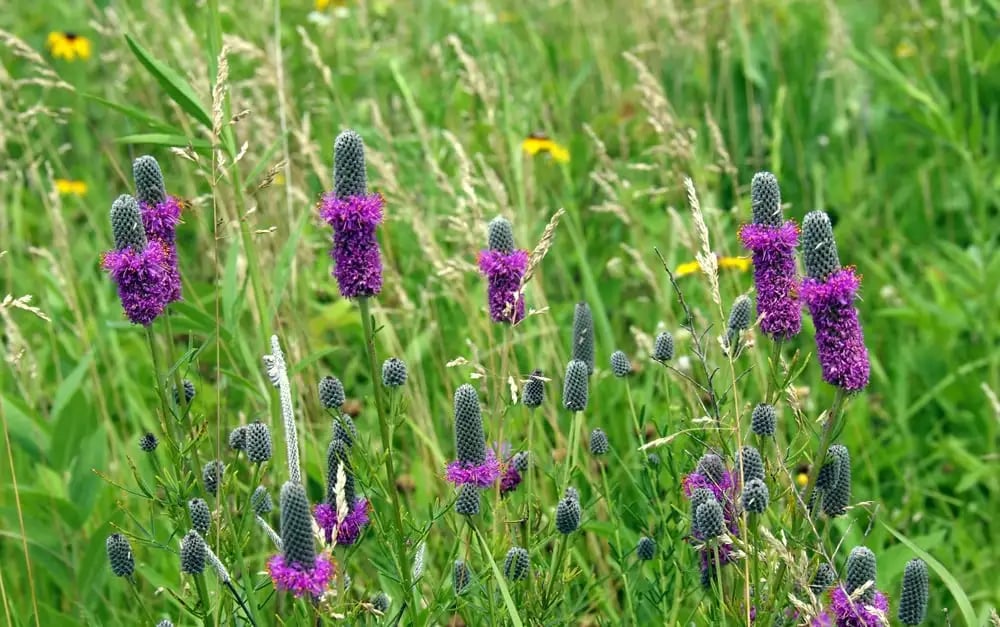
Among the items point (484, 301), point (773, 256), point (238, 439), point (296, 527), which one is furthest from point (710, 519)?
point (484, 301)

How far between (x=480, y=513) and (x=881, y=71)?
2747 mm

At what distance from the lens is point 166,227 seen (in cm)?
215

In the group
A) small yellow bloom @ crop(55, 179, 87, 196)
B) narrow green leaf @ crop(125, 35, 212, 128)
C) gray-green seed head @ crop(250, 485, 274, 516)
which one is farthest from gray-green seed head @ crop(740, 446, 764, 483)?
small yellow bloom @ crop(55, 179, 87, 196)

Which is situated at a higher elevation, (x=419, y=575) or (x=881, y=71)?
(x=881, y=71)

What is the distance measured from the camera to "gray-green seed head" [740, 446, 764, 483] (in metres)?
2.04

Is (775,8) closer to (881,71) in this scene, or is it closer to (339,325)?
(881,71)

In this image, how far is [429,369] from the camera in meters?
3.93

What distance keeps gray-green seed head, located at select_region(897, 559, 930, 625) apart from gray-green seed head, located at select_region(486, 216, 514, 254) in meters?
0.94

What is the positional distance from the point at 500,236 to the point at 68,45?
4.25m

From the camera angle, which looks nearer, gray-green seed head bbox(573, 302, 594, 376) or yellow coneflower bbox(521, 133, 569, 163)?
gray-green seed head bbox(573, 302, 594, 376)

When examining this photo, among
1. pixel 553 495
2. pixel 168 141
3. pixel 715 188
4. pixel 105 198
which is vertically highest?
pixel 168 141

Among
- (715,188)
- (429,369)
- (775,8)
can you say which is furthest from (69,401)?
(775,8)

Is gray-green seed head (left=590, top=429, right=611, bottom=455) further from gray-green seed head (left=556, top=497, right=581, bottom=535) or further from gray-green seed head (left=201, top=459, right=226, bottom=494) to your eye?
gray-green seed head (left=201, top=459, right=226, bottom=494)

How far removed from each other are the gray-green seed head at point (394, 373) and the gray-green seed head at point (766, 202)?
71cm
